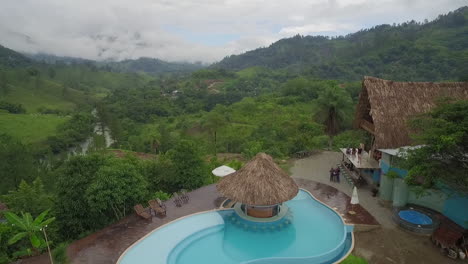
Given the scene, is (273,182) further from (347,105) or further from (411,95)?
(347,105)

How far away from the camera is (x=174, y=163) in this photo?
2067 cm

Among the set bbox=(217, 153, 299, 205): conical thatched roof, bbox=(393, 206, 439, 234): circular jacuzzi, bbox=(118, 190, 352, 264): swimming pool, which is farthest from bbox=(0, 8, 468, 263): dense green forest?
bbox=(393, 206, 439, 234): circular jacuzzi

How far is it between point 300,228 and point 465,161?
747 cm

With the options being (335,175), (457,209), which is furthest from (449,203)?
(335,175)

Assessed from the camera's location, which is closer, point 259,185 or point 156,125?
point 259,185

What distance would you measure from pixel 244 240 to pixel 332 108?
16.0 metres

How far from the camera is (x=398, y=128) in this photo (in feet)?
56.2

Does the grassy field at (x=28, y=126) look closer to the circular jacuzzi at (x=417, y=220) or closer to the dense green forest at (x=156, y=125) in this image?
the dense green forest at (x=156, y=125)

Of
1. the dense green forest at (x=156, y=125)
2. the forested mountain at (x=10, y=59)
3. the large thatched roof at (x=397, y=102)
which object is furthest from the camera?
the forested mountain at (x=10, y=59)

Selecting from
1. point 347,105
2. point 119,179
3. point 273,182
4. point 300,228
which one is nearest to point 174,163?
point 119,179

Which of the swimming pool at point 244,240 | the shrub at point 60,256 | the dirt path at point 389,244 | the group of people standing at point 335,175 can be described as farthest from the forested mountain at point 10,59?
the dirt path at point 389,244

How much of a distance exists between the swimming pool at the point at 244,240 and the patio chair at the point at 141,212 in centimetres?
151

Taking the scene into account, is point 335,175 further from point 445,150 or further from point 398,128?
point 445,150

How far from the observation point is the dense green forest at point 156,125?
15805 mm
